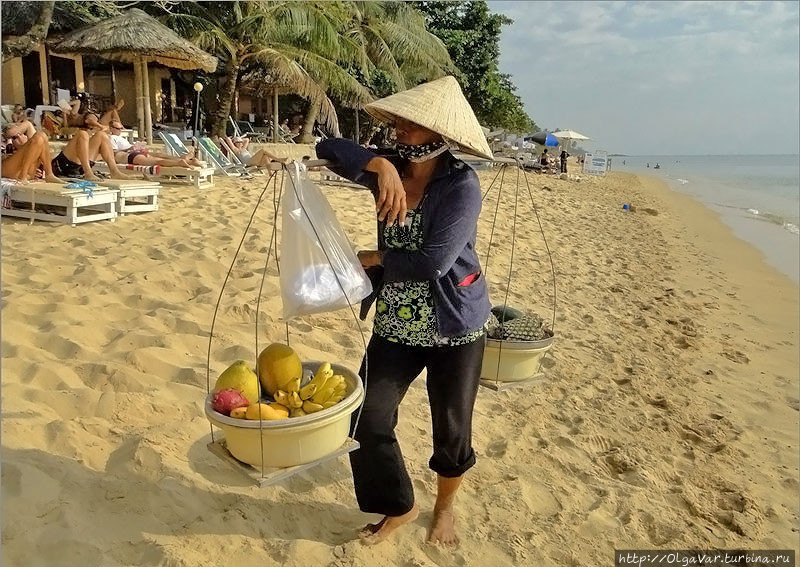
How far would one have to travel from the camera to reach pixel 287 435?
1.60m

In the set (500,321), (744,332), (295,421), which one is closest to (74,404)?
(295,421)

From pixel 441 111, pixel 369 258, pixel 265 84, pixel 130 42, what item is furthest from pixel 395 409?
pixel 265 84

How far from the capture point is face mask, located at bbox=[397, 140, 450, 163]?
1.79 meters

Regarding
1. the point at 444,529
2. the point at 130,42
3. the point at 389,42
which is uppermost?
the point at 389,42

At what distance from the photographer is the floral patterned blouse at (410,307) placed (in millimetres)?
1866

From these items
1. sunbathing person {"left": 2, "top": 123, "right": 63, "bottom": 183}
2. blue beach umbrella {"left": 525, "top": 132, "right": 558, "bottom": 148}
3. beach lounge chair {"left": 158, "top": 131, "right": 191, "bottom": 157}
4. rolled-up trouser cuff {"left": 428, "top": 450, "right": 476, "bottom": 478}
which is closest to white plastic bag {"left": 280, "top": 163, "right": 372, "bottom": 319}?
rolled-up trouser cuff {"left": 428, "top": 450, "right": 476, "bottom": 478}

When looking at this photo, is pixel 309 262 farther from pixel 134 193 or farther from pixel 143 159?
pixel 143 159

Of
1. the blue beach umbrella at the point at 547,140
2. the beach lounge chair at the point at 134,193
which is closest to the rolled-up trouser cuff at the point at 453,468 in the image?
the beach lounge chair at the point at 134,193

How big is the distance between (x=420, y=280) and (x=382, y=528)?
3.07 feet

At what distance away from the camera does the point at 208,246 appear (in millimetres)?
4789

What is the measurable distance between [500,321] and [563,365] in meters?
1.38

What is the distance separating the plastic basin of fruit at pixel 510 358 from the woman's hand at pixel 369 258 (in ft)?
2.45

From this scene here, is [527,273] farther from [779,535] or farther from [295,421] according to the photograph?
[295,421]

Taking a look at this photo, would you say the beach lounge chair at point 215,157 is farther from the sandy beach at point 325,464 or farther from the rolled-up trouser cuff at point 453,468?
the rolled-up trouser cuff at point 453,468
